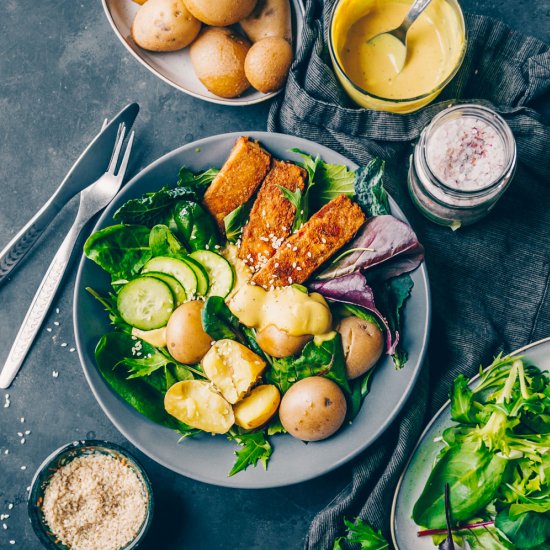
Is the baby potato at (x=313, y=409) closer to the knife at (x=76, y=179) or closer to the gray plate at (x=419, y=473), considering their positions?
the gray plate at (x=419, y=473)

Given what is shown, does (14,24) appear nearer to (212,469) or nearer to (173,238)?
(173,238)

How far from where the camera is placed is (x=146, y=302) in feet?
5.57

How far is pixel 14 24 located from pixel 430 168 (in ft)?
4.32

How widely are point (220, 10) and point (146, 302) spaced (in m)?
0.77

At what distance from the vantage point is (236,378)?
165cm

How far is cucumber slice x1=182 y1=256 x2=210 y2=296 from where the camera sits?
1.70 metres

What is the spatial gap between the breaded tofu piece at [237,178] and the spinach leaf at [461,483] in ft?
2.72

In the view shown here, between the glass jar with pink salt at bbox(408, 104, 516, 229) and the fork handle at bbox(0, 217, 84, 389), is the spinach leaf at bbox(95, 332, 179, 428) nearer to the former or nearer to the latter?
the fork handle at bbox(0, 217, 84, 389)

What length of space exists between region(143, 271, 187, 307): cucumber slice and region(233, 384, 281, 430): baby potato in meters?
0.30

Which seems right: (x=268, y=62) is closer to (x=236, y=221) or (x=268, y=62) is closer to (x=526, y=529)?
(x=236, y=221)

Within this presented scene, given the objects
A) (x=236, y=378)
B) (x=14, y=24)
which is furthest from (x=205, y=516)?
(x=14, y=24)

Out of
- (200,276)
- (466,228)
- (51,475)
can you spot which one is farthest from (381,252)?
(51,475)

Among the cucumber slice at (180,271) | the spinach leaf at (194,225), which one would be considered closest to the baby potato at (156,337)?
the cucumber slice at (180,271)

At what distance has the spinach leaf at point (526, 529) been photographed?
1.58 m
